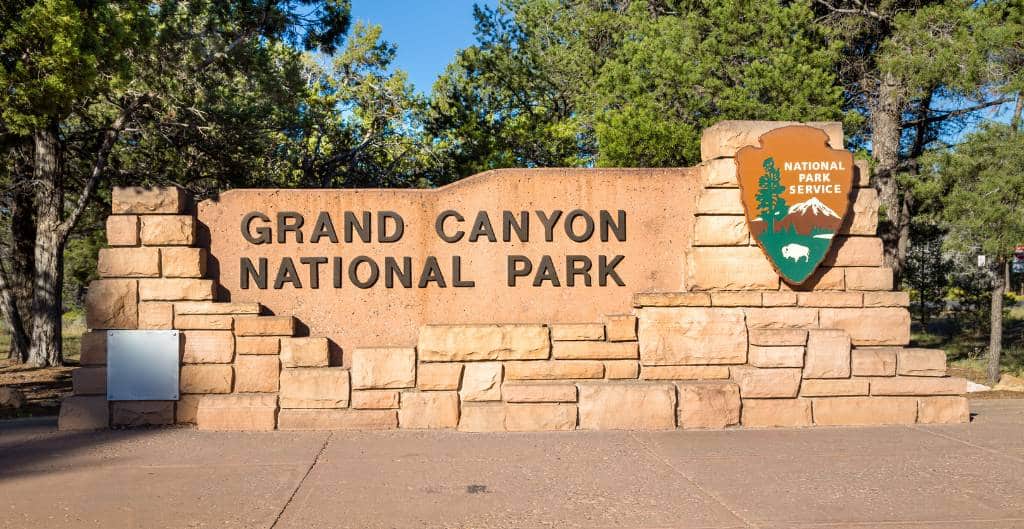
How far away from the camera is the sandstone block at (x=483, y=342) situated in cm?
734

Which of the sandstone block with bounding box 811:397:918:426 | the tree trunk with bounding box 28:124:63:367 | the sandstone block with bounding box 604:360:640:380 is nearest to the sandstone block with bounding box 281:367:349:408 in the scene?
the sandstone block with bounding box 604:360:640:380

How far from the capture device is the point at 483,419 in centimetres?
720

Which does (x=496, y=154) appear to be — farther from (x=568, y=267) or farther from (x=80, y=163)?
(x=568, y=267)

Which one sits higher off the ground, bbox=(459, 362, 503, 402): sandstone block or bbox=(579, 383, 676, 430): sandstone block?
bbox=(459, 362, 503, 402): sandstone block

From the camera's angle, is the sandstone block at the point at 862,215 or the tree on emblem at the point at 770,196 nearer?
the tree on emblem at the point at 770,196

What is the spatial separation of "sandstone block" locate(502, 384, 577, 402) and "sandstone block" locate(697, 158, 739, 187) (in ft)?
8.20

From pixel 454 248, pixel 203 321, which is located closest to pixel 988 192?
pixel 454 248

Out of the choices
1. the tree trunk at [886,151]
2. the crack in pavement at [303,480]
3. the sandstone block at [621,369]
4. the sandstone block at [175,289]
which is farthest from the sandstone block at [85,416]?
the tree trunk at [886,151]

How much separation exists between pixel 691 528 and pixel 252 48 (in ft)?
38.6

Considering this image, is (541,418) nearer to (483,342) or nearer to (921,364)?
(483,342)

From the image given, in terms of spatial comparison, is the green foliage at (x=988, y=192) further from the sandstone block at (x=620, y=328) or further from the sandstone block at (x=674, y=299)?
the sandstone block at (x=620, y=328)

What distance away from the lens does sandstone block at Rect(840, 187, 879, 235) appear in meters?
7.82

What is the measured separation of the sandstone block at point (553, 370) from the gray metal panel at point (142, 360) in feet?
10.5

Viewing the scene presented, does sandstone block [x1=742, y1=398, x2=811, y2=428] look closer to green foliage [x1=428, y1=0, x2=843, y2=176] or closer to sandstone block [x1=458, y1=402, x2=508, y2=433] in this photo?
sandstone block [x1=458, y1=402, x2=508, y2=433]
